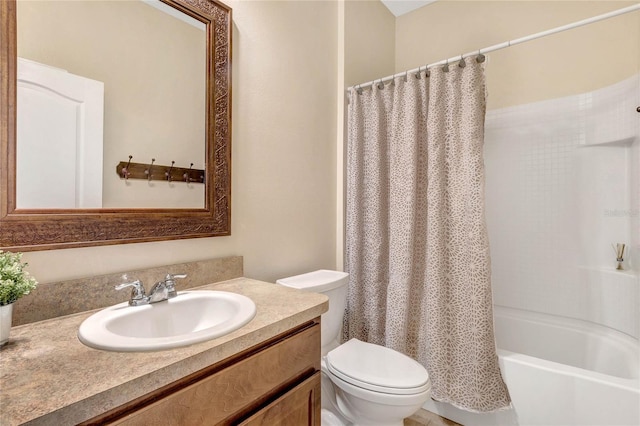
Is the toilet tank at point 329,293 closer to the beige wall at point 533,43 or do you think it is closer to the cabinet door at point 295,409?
the cabinet door at point 295,409

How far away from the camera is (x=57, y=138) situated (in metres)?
0.93

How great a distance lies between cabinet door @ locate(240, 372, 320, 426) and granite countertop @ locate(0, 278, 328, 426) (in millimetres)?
196

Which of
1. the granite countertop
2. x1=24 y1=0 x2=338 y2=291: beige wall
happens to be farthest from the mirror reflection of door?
the granite countertop

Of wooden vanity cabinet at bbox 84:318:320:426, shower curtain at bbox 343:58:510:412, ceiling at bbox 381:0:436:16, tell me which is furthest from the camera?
ceiling at bbox 381:0:436:16

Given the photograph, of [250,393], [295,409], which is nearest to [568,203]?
[295,409]

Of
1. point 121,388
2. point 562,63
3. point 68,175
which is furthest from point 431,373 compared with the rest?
→ point 562,63

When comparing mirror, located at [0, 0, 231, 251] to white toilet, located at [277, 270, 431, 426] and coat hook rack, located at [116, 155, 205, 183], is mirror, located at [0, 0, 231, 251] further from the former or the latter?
white toilet, located at [277, 270, 431, 426]

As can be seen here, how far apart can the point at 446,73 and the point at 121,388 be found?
1.84 m

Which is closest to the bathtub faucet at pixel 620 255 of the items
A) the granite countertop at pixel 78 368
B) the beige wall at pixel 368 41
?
the beige wall at pixel 368 41

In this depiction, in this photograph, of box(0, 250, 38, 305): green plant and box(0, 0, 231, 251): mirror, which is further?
box(0, 0, 231, 251): mirror

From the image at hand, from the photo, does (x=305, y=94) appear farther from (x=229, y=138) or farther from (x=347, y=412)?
(x=347, y=412)

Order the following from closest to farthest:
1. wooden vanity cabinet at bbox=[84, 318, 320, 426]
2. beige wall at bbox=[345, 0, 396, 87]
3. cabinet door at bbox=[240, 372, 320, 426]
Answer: wooden vanity cabinet at bbox=[84, 318, 320, 426], cabinet door at bbox=[240, 372, 320, 426], beige wall at bbox=[345, 0, 396, 87]

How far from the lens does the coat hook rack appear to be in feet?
3.58

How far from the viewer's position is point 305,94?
5.94ft
